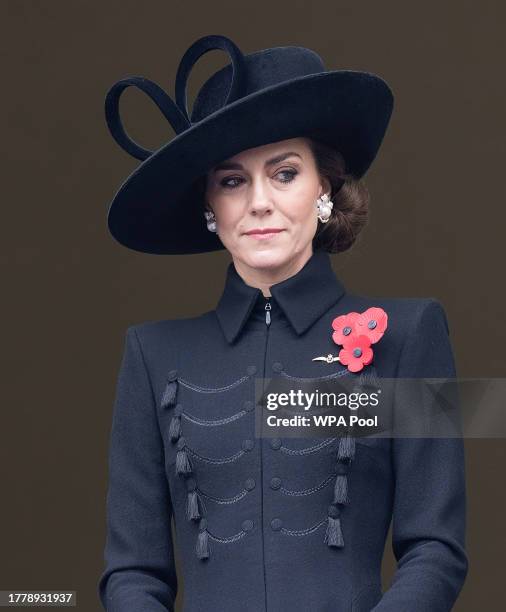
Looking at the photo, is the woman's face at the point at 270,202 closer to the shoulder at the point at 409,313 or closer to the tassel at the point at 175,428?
the shoulder at the point at 409,313

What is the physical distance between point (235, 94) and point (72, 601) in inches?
54.9

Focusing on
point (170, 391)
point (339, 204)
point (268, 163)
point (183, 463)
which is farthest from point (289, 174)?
point (183, 463)

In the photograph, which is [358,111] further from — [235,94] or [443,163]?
[443,163]

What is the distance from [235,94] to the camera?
395cm

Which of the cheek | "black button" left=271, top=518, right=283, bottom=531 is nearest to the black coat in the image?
"black button" left=271, top=518, right=283, bottom=531

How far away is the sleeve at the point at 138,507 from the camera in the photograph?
3.98m

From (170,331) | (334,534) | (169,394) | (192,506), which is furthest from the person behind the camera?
(170,331)

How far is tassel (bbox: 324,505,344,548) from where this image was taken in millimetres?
3809

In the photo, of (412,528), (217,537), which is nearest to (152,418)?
(217,537)

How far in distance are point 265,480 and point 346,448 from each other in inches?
6.2

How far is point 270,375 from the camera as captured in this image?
13.1 feet

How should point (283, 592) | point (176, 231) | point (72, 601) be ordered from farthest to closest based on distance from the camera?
point (72, 601) < point (176, 231) < point (283, 592)

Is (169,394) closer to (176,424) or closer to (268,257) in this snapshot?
(176,424)

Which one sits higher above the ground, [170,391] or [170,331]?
[170,331]
